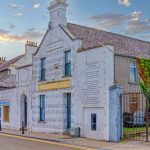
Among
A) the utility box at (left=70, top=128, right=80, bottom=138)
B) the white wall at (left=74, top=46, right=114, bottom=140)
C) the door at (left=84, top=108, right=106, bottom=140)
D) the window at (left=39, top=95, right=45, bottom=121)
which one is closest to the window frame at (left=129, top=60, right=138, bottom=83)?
the white wall at (left=74, top=46, right=114, bottom=140)

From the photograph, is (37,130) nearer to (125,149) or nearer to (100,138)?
(100,138)

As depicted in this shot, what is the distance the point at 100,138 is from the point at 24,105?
37.9ft

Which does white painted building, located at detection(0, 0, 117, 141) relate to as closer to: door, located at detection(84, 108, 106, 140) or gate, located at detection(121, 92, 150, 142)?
door, located at detection(84, 108, 106, 140)

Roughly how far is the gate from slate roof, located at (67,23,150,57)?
3393mm

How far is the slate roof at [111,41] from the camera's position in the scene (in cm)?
2510

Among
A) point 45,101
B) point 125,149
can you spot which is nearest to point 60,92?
point 45,101

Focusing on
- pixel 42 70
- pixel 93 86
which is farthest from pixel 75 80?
pixel 42 70

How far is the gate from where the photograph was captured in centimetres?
2058

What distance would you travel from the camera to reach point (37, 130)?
27.2 metres

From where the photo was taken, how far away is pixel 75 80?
23.3 meters

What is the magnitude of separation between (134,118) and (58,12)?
9.15 metres

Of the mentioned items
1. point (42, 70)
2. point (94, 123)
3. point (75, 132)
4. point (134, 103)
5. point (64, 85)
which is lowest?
point (75, 132)

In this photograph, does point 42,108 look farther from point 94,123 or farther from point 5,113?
point 5,113

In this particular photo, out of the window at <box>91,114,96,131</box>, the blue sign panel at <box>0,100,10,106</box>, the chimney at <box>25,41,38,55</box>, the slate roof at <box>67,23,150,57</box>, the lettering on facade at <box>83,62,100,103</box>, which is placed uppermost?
the chimney at <box>25,41,38,55</box>
